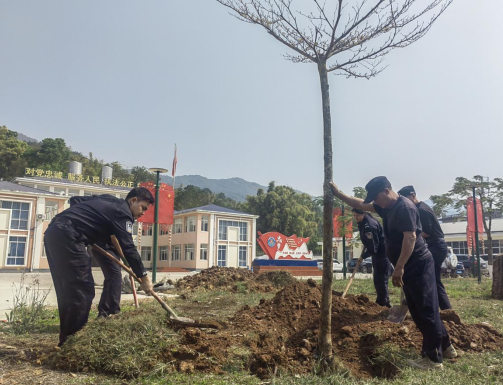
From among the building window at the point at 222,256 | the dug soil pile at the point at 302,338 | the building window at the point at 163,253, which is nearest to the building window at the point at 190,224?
the building window at the point at 222,256

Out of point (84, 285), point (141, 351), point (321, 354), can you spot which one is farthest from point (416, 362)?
point (84, 285)

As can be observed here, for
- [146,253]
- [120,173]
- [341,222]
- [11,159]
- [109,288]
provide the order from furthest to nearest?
[120,173] → [11,159] → [146,253] → [341,222] → [109,288]

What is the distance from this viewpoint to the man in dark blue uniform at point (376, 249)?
6176 mm

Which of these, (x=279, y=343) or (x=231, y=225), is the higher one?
(x=231, y=225)

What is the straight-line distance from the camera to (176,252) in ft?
127

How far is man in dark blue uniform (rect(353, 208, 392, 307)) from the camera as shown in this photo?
6.18m

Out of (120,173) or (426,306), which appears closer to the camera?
(426,306)

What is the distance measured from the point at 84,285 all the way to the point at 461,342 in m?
3.85

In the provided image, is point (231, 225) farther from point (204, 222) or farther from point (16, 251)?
point (16, 251)

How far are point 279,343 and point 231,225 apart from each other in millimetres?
33831

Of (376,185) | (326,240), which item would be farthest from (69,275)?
(376,185)

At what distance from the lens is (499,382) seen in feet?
9.98

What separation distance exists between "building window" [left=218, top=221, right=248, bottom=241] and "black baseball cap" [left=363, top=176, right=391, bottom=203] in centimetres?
3317

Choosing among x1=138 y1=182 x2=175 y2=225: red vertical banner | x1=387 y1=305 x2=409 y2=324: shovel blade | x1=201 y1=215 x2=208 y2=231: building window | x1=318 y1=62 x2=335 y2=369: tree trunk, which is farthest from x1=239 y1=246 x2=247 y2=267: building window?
x1=318 y1=62 x2=335 y2=369: tree trunk
